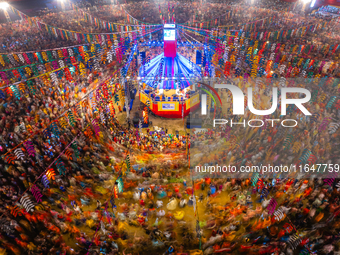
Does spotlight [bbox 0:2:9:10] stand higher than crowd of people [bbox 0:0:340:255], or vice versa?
spotlight [bbox 0:2:9:10]

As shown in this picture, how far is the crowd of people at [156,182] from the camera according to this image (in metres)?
9.16

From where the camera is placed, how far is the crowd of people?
30.1 ft

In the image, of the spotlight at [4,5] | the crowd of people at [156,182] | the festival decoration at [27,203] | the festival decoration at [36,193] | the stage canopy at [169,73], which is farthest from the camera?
the spotlight at [4,5]

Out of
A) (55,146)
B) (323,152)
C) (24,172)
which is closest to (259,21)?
(323,152)

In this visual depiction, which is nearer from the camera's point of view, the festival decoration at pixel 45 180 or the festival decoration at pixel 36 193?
the festival decoration at pixel 36 193

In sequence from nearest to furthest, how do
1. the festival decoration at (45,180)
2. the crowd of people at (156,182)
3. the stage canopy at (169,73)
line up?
the crowd of people at (156,182), the festival decoration at (45,180), the stage canopy at (169,73)

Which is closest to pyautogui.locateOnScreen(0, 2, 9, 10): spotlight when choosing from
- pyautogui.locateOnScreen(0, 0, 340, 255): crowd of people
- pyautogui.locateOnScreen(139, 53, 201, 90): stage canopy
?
pyautogui.locateOnScreen(0, 0, 340, 255): crowd of people

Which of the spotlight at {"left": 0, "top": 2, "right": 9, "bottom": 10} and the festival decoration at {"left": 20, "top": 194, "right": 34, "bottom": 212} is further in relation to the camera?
Result: the spotlight at {"left": 0, "top": 2, "right": 9, "bottom": 10}

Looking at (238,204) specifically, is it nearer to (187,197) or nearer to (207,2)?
(187,197)

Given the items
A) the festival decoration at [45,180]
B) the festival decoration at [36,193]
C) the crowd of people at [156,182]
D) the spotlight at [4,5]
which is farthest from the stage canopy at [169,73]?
the spotlight at [4,5]

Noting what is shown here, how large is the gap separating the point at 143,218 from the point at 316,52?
2443 cm

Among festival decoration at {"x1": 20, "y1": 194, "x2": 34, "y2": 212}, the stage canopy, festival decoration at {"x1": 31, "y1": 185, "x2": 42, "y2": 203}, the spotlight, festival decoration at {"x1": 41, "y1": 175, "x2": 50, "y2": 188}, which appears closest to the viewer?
festival decoration at {"x1": 20, "y1": 194, "x2": 34, "y2": 212}

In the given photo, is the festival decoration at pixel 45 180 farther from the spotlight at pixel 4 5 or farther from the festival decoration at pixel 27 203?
the spotlight at pixel 4 5

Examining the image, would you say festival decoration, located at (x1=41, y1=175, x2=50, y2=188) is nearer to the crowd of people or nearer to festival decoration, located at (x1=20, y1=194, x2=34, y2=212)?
the crowd of people
